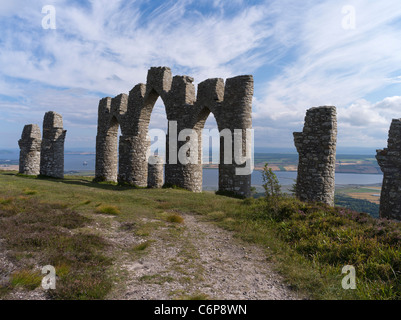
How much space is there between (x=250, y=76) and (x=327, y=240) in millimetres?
13865

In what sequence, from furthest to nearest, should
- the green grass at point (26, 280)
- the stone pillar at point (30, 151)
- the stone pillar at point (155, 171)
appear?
the stone pillar at point (30, 151), the stone pillar at point (155, 171), the green grass at point (26, 280)

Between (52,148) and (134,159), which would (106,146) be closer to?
(134,159)

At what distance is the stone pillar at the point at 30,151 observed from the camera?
30.4 meters

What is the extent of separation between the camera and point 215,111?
20406mm

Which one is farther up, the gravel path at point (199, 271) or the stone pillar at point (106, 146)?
the stone pillar at point (106, 146)

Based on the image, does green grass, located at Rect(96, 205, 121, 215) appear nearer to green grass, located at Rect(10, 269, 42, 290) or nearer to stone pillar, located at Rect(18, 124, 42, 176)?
green grass, located at Rect(10, 269, 42, 290)

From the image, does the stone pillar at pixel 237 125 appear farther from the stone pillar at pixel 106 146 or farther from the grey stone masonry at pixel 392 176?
the stone pillar at pixel 106 146

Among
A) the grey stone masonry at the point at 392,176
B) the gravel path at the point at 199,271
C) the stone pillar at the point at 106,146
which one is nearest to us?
the gravel path at the point at 199,271

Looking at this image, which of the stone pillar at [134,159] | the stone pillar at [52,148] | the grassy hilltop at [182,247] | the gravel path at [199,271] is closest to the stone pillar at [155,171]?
the stone pillar at [134,159]

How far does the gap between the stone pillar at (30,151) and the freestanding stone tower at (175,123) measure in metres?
7.85

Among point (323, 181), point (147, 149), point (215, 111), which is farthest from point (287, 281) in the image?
point (147, 149)

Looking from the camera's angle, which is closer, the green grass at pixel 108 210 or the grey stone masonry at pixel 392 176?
the green grass at pixel 108 210

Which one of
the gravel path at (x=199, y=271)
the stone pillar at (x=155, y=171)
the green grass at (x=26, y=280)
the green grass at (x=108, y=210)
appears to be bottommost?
the gravel path at (x=199, y=271)

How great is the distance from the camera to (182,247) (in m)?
8.27
